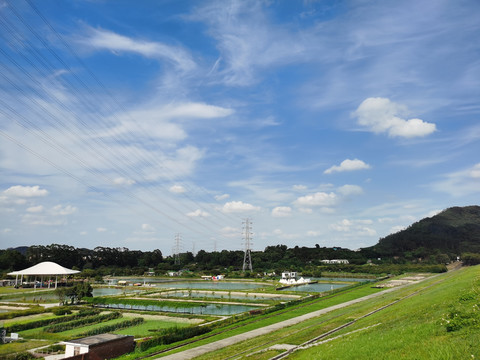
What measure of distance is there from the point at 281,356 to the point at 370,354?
349 inches

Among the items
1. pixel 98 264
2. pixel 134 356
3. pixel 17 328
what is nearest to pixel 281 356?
pixel 134 356

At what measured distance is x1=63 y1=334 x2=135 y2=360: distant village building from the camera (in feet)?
89.8

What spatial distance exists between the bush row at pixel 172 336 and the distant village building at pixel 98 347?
58.6 inches

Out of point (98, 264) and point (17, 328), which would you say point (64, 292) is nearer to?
point (17, 328)

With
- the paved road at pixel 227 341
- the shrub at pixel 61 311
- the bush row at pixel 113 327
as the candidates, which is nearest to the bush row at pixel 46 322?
the shrub at pixel 61 311

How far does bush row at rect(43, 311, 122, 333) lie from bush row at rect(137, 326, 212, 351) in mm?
15378

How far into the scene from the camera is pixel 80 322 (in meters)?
45.1

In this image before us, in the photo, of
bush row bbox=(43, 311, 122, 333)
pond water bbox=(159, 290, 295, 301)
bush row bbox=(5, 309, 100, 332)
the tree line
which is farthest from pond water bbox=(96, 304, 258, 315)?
the tree line

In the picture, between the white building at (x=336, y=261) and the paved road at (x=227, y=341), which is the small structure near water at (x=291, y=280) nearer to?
the paved road at (x=227, y=341)

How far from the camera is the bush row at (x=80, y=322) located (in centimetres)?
4166

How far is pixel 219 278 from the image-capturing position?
11600cm

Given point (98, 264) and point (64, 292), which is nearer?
point (64, 292)

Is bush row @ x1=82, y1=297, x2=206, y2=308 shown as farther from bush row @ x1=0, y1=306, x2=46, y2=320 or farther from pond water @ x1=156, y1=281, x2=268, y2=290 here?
pond water @ x1=156, y1=281, x2=268, y2=290

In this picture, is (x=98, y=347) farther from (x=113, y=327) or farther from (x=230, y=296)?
(x=230, y=296)
